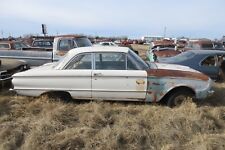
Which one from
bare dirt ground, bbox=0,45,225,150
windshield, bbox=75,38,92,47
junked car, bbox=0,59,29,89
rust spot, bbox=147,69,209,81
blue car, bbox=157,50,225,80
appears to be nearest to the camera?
bare dirt ground, bbox=0,45,225,150

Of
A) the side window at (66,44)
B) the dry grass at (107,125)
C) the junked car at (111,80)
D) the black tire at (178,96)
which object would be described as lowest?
the dry grass at (107,125)

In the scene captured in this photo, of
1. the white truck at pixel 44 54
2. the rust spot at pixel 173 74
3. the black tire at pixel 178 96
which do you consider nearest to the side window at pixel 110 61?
the rust spot at pixel 173 74

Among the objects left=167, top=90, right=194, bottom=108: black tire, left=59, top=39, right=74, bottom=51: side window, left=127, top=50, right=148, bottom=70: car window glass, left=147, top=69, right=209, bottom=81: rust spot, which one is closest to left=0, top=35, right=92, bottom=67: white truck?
left=59, top=39, right=74, bottom=51: side window

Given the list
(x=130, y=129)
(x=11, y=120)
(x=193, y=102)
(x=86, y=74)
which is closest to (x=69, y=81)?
(x=86, y=74)

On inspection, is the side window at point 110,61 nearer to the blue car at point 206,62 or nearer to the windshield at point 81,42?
the blue car at point 206,62

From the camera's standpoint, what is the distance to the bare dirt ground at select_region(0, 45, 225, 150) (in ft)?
16.2

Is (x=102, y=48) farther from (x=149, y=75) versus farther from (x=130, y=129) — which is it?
(x=130, y=129)

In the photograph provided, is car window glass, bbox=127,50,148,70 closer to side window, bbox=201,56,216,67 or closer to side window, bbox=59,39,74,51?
side window, bbox=201,56,216,67

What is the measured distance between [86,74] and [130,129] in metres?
1.93

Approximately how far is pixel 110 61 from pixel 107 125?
1.82 metres

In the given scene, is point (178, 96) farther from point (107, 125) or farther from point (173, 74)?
point (107, 125)

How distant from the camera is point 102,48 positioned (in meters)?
7.02

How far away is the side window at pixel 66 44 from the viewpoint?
1111 cm

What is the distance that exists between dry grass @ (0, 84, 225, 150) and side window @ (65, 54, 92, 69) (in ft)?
2.91
